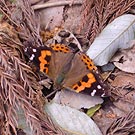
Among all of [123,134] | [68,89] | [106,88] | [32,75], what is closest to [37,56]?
[32,75]

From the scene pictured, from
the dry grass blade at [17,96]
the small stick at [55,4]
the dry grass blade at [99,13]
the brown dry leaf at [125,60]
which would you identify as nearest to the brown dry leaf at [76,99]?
the dry grass blade at [17,96]

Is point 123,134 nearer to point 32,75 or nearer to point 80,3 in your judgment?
point 32,75

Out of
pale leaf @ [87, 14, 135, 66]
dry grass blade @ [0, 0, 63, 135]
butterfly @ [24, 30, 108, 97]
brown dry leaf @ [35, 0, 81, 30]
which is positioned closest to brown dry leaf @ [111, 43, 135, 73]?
pale leaf @ [87, 14, 135, 66]

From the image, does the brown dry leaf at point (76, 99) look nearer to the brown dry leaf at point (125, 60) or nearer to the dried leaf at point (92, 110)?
the dried leaf at point (92, 110)

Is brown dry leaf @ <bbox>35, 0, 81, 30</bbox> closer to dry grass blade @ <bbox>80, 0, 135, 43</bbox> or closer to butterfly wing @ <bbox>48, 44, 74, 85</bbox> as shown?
dry grass blade @ <bbox>80, 0, 135, 43</bbox>

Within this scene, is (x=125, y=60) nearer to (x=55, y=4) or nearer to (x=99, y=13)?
(x=99, y=13)

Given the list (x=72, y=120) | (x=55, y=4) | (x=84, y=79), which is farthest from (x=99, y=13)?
(x=72, y=120)
